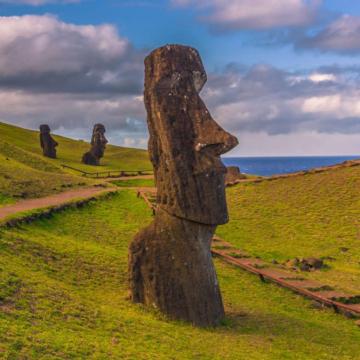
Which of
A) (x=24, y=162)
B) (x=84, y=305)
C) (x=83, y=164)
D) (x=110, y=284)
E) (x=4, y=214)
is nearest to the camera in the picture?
(x=84, y=305)

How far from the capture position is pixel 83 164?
67.1 meters

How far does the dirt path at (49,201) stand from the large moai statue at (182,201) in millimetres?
9383

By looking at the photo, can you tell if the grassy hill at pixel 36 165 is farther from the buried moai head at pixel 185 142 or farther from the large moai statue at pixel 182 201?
the buried moai head at pixel 185 142

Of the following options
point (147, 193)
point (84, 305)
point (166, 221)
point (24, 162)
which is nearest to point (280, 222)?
point (147, 193)

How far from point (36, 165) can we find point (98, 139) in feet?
59.6

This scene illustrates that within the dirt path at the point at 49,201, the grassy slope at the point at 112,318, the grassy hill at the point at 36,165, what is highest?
the grassy hill at the point at 36,165

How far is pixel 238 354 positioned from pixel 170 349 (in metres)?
1.71

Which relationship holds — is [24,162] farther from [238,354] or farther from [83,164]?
[238,354]

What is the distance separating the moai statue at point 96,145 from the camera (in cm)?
6688

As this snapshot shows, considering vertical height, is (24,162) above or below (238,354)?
above

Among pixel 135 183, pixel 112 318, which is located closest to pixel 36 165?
pixel 135 183

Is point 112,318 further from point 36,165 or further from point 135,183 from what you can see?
point 36,165

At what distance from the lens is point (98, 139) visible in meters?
67.0

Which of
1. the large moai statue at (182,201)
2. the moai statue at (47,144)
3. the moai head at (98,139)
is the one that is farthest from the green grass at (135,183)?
the large moai statue at (182,201)
